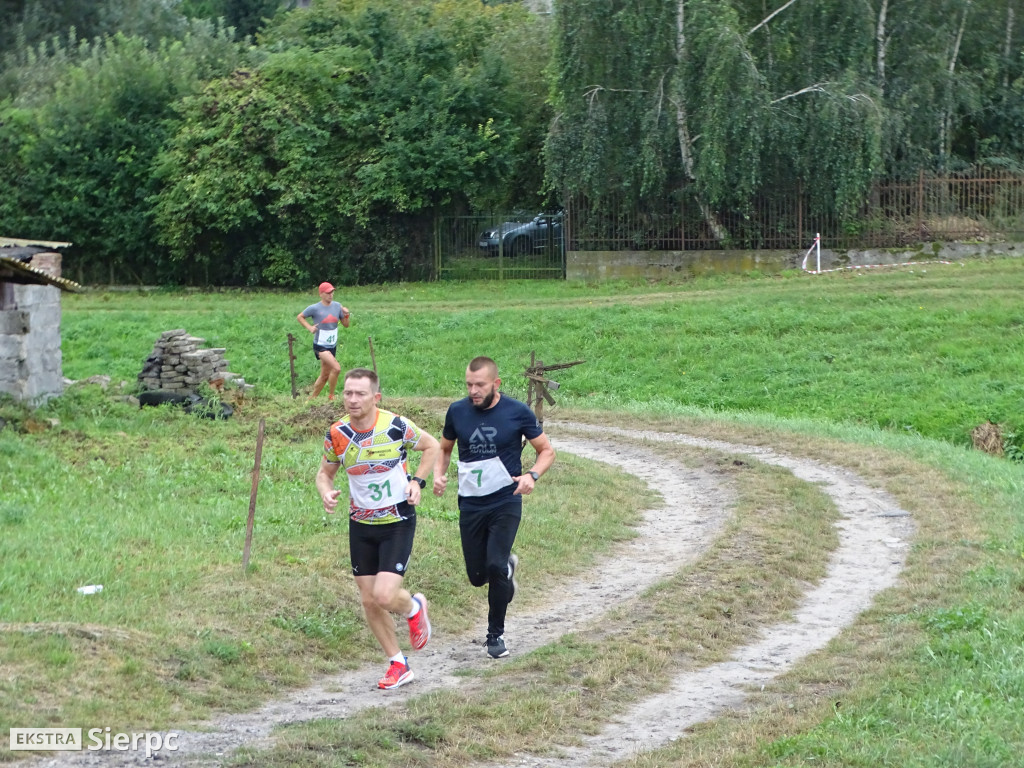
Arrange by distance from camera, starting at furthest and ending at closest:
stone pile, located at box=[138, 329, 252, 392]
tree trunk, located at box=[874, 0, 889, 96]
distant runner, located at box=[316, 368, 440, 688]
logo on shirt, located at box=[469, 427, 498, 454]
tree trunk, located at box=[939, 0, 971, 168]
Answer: tree trunk, located at box=[939, 0, 971, 168] < tree trunk, located at box=[874, 0, 889, 96] < stone pile, located at box=[138, 329, 252, 392] < logo on shirt, located at box=[469, 427, 498, 454] < distant runner, located at box=[316, 368, 440, 688]

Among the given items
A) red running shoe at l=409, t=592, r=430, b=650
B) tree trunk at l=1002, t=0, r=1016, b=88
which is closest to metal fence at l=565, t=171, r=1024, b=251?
tree trunk at l=1002, t=0, r=1016, b=88

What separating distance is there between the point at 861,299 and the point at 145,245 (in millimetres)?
20468

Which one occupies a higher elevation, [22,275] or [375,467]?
[22,275]

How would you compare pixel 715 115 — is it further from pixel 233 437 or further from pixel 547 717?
pixel 547 717

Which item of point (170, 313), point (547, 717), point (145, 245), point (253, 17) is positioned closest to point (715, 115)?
point (170, 313)

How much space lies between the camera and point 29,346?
17.1m

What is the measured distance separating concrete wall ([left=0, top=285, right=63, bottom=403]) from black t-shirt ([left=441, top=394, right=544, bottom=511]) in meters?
10.8

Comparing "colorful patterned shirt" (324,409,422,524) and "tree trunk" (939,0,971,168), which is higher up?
"tree trunk" (939,0,971,168)

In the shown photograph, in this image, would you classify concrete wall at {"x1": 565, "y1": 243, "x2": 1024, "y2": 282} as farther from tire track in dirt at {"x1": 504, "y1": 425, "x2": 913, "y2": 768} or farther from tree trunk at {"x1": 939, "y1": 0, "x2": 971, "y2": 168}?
tire track in dirt at {"x1": 504, "y1": 425, "x2": 913, "y2": 768}

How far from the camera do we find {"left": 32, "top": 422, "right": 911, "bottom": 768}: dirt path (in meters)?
6.40

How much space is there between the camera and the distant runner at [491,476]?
7.89 meters

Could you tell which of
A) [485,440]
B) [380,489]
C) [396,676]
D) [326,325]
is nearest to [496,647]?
[396,676]

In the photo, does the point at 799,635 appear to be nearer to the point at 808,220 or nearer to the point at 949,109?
the point at 808,220

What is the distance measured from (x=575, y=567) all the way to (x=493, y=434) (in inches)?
119
